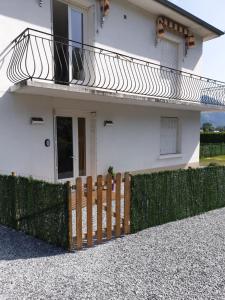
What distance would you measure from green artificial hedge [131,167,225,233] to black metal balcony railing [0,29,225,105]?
380cm

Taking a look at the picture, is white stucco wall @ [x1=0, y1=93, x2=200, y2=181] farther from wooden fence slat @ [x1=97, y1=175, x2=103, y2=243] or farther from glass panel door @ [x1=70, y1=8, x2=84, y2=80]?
wooden fence slat @ [x1=97, y1=175, x2=103, y2=243]

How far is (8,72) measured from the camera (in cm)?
738

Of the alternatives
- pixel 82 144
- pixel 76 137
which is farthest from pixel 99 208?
pixel 82 144

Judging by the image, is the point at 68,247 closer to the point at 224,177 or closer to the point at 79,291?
the point at 79,291

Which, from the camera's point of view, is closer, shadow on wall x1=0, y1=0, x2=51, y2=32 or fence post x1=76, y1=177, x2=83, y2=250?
fence post x1=76, y1=177, x2=83, y2=250

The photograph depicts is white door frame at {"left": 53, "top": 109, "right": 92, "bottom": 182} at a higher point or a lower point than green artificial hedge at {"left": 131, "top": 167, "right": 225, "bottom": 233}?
higher

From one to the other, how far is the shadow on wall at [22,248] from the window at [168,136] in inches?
371

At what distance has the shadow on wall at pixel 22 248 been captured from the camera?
14.4 feet

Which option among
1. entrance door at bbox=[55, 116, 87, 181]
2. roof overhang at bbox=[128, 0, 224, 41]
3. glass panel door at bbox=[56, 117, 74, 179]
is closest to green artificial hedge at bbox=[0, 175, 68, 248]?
entrance door at bbox=[55, 116, 87, 181]

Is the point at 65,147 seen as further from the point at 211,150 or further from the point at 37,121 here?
the point at 211,150

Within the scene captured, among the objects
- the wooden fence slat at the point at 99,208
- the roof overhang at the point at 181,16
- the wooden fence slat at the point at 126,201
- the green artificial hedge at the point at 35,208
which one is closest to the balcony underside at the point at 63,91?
the green artificial hedge at the point at 35,208

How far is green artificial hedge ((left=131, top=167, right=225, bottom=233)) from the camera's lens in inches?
217

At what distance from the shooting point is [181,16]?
480 inches

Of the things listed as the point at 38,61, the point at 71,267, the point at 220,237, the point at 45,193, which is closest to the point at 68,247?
the point at 71,267
